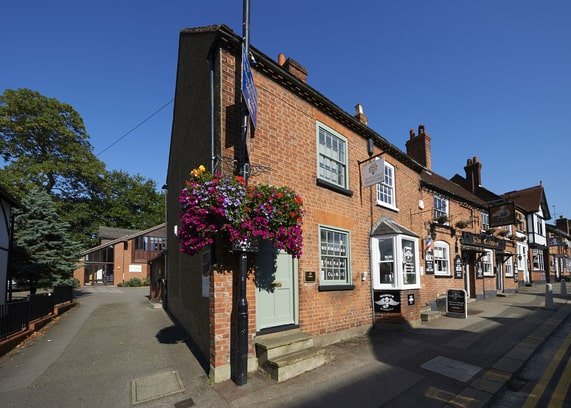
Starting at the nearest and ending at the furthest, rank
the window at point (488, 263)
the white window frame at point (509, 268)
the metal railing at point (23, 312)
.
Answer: the metal railing at point (23, 312), the window at point (488, 263), the white window frame at point (509, 268)

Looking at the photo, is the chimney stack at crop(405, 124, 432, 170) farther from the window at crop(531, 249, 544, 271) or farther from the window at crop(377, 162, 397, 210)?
the window at crop(531, 249, 544, 271)

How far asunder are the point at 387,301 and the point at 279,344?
17.2ft

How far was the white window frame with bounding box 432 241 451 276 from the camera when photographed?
16.2m

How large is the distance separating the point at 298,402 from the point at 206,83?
7.24 meters

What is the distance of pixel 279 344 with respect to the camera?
6.79 meters

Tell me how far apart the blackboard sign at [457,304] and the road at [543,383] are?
388cm

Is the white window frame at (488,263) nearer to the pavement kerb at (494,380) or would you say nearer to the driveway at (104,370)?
the pavement kerb at (494,380)

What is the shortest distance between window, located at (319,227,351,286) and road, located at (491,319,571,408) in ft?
14.4

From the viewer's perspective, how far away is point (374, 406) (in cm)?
521

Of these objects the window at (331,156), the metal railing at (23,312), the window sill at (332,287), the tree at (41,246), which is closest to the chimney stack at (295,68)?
the window at (331,156)

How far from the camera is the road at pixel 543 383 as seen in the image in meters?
5.43

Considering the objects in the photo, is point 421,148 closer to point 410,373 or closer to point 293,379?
point 410,373

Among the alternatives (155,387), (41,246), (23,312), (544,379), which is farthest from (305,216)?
(41,246)

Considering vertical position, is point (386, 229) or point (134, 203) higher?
point (134, 203)
